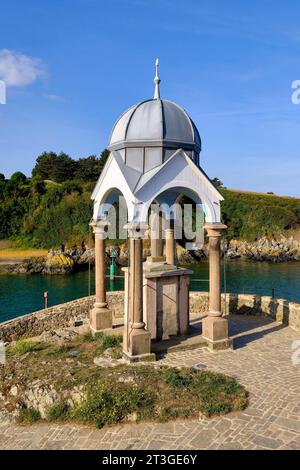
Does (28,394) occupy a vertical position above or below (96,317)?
below

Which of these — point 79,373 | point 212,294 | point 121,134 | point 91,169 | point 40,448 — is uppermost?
point 91,169

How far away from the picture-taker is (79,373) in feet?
33.4

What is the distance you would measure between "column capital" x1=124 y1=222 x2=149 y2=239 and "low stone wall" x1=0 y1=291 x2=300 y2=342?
24.3 feet

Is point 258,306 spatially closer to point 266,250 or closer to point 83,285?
point 83,285

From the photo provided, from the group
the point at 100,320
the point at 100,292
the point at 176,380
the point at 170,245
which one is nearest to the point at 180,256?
the point at 170,245

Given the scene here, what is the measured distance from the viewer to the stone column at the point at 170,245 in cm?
1477

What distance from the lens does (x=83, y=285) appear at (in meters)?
38.1

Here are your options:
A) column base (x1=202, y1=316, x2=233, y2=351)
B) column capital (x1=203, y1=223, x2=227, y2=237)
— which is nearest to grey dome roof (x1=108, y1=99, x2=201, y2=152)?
column capital (x1=203, y1=223, x2=227, y2=237)

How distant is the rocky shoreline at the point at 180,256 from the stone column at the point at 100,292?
2442 cm

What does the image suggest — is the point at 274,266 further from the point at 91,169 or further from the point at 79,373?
the point at 79,373

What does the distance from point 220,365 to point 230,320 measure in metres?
5.29

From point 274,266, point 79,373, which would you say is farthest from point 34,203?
point 79,373

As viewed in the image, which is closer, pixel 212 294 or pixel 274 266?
pixel 212 294

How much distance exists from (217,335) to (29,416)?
619 cm
